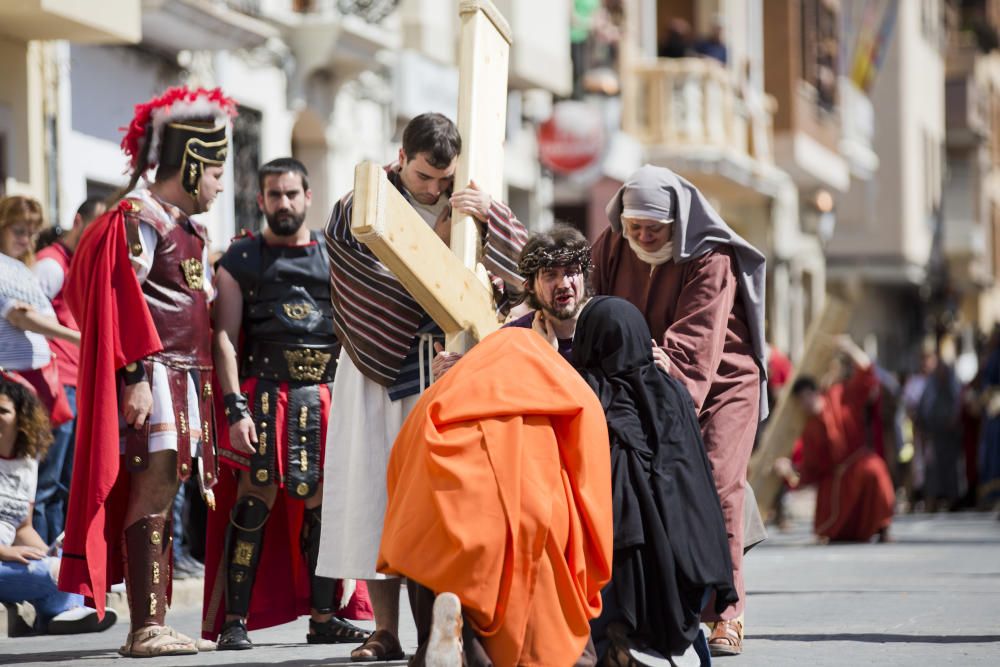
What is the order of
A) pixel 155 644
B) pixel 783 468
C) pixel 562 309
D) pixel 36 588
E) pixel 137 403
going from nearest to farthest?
pixel 562 309 → pixel 155 644 → pixel 137 403 → pixel 36 588 → pixel 783 468

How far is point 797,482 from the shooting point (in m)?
19.1

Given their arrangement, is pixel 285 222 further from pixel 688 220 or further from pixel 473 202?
pixel 688 220

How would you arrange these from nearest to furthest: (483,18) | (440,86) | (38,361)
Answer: (483,18), (38,361), (440,86)

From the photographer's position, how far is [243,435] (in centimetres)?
888

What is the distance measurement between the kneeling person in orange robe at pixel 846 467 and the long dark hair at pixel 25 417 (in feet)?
31.6

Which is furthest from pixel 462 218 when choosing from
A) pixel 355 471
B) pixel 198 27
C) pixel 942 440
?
pixel 942 440

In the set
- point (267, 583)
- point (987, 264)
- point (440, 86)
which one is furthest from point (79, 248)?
point (987, 264)

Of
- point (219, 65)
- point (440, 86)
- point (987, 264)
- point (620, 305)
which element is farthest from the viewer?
point (987, 264)

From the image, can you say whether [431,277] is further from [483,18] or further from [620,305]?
[483,18]

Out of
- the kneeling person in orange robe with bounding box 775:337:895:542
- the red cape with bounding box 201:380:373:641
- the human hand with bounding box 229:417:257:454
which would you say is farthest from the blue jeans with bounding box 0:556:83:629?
the kneeling person in orange robe with bounding box 775:337:895:542

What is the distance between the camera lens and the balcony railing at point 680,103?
30234 millimetres

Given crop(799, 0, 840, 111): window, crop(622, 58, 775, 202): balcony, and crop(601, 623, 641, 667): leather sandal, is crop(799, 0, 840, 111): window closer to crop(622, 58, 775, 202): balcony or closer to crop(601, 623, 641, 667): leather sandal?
crop(622, 58, 775, 202): balcony

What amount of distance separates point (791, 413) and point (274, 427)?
31.5 ft

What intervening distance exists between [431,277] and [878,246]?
137ft
